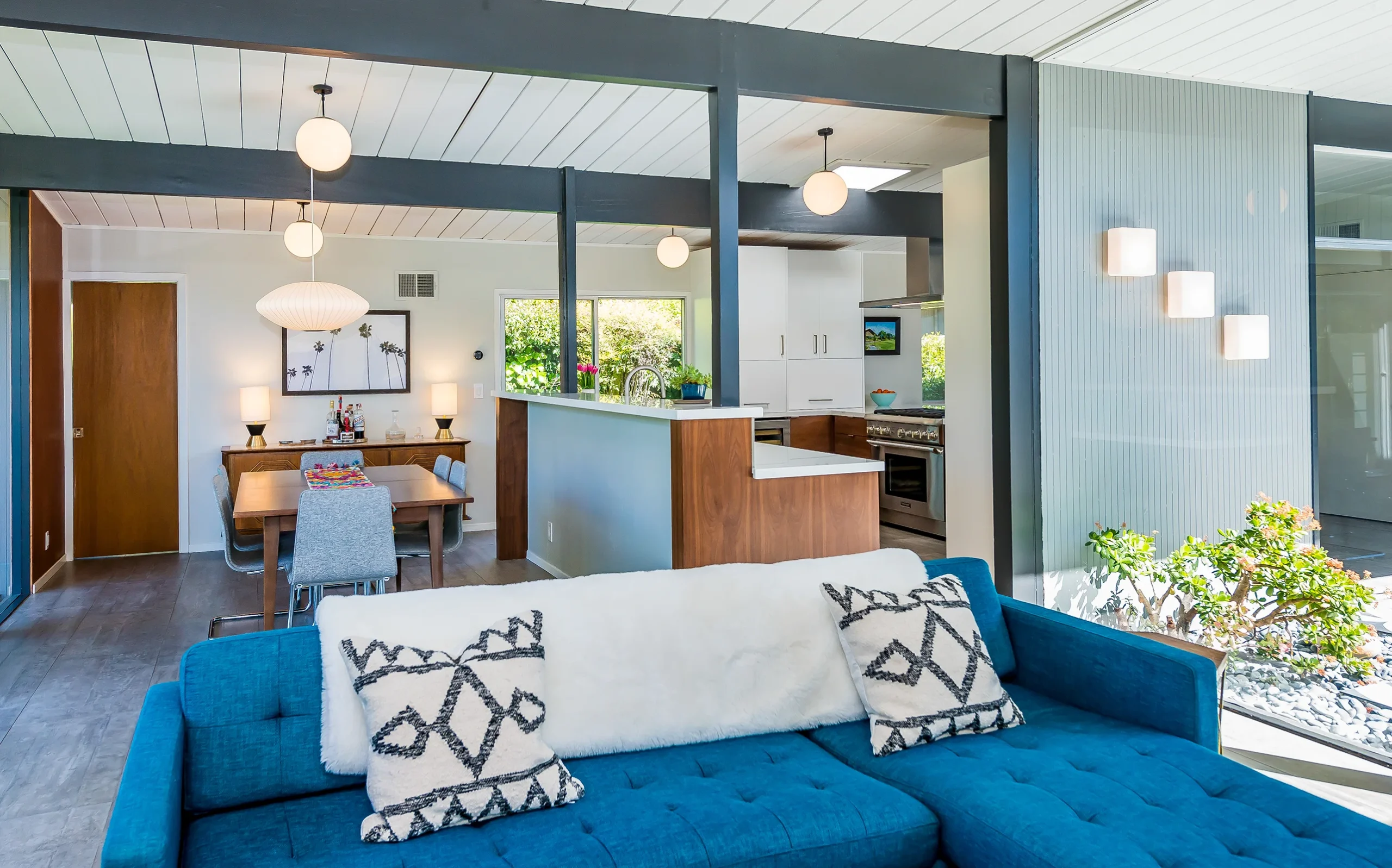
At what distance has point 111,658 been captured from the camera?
418cm

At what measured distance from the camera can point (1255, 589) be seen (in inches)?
124

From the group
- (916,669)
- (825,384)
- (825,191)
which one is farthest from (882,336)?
(916,669)

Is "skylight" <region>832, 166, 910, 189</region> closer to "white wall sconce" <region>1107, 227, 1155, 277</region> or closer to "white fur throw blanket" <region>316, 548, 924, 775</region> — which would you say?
"white wall sconce" <region>1107, 227, 1155, 277</region>

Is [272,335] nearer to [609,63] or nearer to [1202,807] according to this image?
[609,63]

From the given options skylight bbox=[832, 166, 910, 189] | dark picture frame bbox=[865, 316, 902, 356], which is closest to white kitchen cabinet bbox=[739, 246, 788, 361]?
dark picture frame bbox=[865, 316, 902, 356]

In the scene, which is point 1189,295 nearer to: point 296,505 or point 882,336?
point 296,505

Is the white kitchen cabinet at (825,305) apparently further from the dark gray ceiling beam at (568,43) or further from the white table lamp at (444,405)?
the dark gray ceiling beam at (568,43)

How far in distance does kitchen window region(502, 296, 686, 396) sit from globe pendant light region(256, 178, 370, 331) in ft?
10.2

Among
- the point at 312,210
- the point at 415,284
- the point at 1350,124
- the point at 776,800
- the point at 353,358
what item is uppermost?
the point at 312,210

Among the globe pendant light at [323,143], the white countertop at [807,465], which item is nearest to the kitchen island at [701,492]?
the white countertop at [807,465]

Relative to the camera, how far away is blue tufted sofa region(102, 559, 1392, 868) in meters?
1.60

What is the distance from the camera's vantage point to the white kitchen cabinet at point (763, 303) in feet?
25.3

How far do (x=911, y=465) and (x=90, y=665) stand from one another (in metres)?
5.07

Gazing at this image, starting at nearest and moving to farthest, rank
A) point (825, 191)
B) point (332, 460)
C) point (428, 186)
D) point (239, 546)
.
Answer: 1. point (239, 546)
2. point (825, 191)
3. point (428, 186)
4. point (332, 460)
